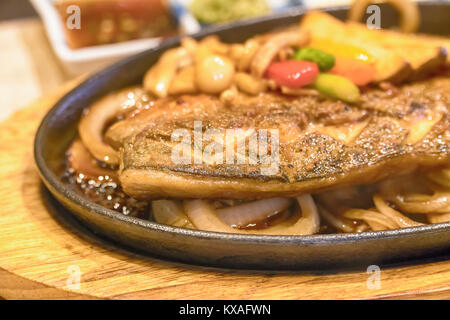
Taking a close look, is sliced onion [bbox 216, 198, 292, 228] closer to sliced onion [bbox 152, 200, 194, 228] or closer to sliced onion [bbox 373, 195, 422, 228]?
sliced onion [bbox 152, 200, 194, 228]

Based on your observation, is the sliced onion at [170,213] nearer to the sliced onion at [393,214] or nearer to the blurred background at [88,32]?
the sliced onion at [393,214]

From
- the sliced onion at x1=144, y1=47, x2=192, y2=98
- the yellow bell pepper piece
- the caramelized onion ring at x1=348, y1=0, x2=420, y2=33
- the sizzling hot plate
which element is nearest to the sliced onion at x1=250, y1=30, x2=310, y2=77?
the yellow bell pepper piece

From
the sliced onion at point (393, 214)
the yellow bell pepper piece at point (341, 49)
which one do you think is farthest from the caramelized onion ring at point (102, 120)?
the sliced onion at point (393, 214)

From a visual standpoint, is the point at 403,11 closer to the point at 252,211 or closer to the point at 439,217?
the point at 439,217

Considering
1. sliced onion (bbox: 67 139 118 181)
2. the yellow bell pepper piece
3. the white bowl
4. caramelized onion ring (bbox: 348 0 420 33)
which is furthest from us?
the white bowl

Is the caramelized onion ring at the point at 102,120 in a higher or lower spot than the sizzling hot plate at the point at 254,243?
higher
